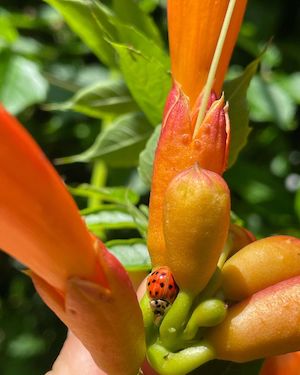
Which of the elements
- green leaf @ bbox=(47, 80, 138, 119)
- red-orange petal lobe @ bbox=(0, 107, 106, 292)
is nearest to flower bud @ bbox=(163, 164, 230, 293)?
red-orange petal lobe @ bbox=(0, 107, 106, 292)

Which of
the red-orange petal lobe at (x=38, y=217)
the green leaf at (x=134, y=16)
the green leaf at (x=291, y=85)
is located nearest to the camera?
the red-orange petal lobe at (x=38, y=217)

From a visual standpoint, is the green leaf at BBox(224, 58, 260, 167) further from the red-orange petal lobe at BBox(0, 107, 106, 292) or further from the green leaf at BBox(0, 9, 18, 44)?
the green leaf at BBox(0, 9, 18, 44)

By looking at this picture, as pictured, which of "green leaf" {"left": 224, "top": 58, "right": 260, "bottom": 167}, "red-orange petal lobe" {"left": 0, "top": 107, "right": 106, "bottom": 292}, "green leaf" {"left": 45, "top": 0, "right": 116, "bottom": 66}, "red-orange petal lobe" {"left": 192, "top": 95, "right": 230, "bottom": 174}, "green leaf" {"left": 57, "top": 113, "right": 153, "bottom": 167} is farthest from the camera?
"green leaf" {"left": 57, "top": 113, "right": 153, "bottom": 167}

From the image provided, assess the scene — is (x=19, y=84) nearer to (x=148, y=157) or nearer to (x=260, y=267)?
(x=148, y=157)

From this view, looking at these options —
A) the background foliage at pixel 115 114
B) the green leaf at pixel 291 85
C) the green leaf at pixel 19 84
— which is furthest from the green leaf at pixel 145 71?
the green leaf at pixel 291 85

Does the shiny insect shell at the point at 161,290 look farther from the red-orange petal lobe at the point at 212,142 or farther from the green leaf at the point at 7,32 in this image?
the green leaf at the point at 7,32

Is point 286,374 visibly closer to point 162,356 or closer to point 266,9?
point 162,356

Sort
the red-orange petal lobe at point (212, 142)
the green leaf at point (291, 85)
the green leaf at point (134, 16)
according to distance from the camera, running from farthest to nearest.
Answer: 1. the green leaf at point (291, 85)
2. the green leaf at point (134, 16)
3. the red-orange petal lobe at point (212, 142)
